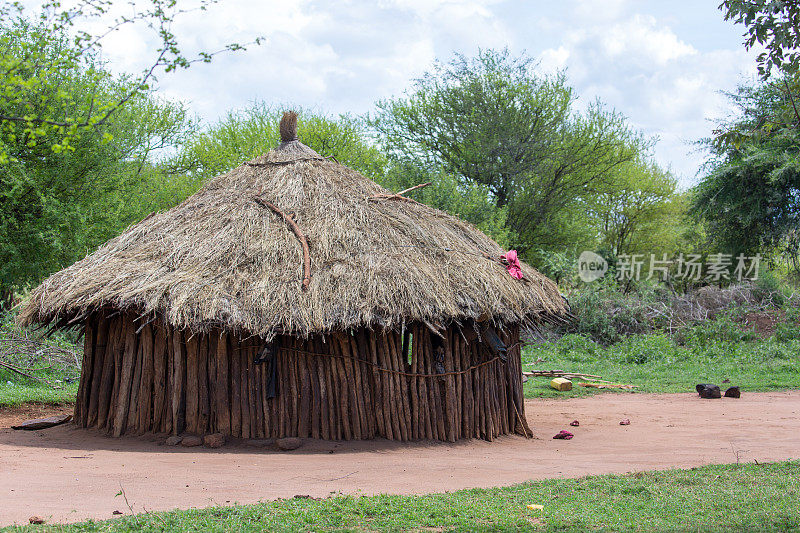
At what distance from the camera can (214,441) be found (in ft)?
27.0

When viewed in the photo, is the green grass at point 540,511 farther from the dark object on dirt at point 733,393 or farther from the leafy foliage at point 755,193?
the leafy foliage at point 755,193

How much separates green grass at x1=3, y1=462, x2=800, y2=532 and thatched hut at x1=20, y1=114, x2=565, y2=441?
2471 mm

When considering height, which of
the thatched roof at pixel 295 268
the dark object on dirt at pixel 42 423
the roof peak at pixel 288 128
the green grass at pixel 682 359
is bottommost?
the dark object on dirt at pixel 42 423

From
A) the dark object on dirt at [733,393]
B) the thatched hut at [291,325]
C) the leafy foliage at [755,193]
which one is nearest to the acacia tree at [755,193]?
the leafy foliage at [755,193]

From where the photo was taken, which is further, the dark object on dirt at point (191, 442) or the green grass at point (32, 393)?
the green grass at point (32, 393)

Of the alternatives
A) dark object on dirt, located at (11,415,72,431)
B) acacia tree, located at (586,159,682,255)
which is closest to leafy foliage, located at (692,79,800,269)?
acacia tree, located at (586,159,682,255)

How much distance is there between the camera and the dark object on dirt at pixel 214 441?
822cm

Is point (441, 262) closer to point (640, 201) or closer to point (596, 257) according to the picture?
point (596, 257)

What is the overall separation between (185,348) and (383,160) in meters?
20.9

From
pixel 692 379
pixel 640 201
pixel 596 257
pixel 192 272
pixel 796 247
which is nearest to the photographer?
pixel 192 272

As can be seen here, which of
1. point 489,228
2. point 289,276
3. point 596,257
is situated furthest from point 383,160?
point 289,276

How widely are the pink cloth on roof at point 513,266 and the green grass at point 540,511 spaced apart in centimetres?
347

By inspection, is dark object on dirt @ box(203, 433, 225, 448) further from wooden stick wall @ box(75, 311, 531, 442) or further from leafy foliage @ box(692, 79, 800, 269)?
leafy foliage @ box(692, 79, 800, 269)

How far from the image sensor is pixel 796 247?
22578 mm
